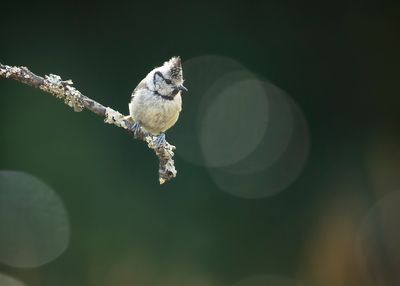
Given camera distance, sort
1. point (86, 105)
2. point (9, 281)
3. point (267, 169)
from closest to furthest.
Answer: point (86, 105) < point (9, 281) < point (267, 169)

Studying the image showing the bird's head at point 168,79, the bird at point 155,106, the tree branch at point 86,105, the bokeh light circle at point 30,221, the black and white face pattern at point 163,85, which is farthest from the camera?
the bokeh light circle at point 30,221

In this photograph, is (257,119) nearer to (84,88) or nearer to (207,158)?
(207,158)

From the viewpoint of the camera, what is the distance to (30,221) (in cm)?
405

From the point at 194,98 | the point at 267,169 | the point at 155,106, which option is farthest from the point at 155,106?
the point at 267,169

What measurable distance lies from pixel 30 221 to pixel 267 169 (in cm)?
169

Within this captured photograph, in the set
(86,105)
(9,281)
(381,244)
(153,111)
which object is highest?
(381,244)

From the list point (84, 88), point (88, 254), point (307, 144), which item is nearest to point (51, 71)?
point (84, 88)

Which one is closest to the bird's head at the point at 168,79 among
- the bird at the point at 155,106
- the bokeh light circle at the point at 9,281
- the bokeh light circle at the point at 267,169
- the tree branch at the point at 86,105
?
the bird at the point at 155,106

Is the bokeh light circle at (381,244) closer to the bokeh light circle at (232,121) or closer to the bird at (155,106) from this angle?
→ the bokeh light circle at (232,121)

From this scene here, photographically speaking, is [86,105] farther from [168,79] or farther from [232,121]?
[232,121]

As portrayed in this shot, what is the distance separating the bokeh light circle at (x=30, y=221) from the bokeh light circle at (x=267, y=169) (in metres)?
1.13

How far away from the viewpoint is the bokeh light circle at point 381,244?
4.17 metres

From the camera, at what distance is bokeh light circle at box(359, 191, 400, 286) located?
4.17 meters

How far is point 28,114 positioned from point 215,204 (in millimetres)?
1482
